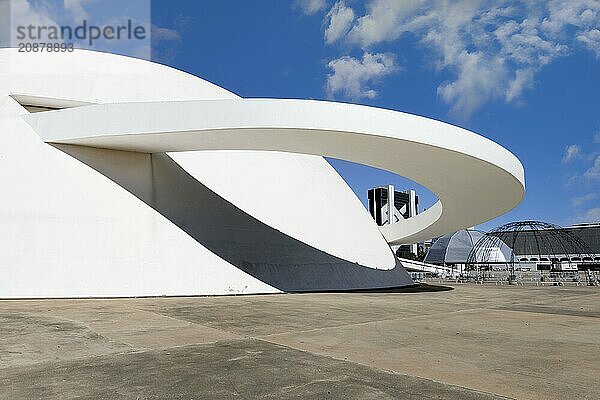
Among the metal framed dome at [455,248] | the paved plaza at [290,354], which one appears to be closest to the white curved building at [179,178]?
the paved plaza at [290,354]

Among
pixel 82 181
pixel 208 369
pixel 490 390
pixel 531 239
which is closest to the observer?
pixel 490 390

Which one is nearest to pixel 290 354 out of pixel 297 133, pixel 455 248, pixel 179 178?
pixel 297 133

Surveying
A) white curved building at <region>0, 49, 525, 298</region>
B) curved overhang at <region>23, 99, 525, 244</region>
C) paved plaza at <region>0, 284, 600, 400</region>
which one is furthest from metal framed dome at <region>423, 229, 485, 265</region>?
paved plaza at <region>0, 284, 600, 400</region>

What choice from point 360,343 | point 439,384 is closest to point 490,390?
point 439,384

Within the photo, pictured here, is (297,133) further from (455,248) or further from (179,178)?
(455,248)

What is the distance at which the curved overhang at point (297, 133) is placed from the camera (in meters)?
14.2

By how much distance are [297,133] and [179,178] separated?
6158 mm

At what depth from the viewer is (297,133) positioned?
14664mm

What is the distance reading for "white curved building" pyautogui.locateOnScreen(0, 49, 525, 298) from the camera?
1466 centimetres

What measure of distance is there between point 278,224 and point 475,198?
935 cm

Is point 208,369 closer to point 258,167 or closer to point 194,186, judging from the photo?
point 194,186

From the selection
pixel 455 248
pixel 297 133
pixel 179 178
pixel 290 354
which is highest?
pixel 297 133

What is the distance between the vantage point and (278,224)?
1978 cm

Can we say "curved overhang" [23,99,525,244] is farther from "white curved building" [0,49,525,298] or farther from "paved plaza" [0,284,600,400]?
"paved plaza" [0,284,600,400]
